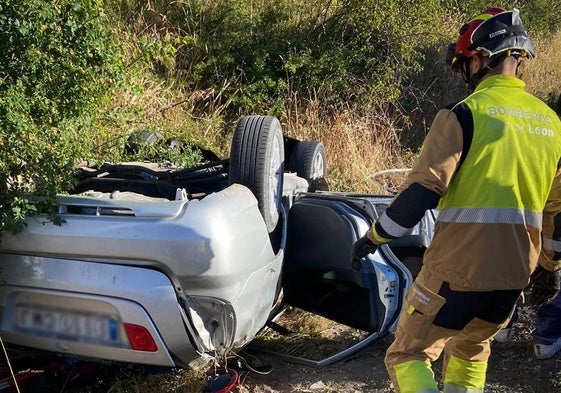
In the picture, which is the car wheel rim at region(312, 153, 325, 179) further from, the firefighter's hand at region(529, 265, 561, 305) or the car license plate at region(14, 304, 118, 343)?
the car license plate at region(14, 304, 118, 343)

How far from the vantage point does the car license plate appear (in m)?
2.67

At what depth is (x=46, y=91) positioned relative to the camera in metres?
3.20

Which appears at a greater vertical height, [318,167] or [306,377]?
[318,167]

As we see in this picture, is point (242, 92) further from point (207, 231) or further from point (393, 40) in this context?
point (207, 231)

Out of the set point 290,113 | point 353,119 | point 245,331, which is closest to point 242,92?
point 290,113

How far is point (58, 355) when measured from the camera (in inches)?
111

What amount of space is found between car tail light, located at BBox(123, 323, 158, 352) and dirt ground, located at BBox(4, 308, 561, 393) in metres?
0.59

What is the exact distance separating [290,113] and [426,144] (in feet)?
19.9

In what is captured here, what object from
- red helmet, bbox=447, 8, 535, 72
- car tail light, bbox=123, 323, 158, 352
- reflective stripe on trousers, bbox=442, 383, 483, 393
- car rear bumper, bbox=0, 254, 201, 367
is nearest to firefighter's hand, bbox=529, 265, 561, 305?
reflective stripe on trousers, bbox=442, 383, 483, 393

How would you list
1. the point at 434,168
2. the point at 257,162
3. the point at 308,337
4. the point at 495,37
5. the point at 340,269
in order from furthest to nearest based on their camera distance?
the point at 308,337 → the point at 340,269 → the point at 257,162 → the point at 495,37 → the point at 434,168

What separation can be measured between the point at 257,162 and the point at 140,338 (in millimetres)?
1016

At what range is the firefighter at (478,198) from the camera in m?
2.35

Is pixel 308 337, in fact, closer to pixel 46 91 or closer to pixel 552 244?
pixel 552 244

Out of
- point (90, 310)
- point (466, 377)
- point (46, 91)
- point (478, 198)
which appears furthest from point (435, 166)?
point (46, 91)
